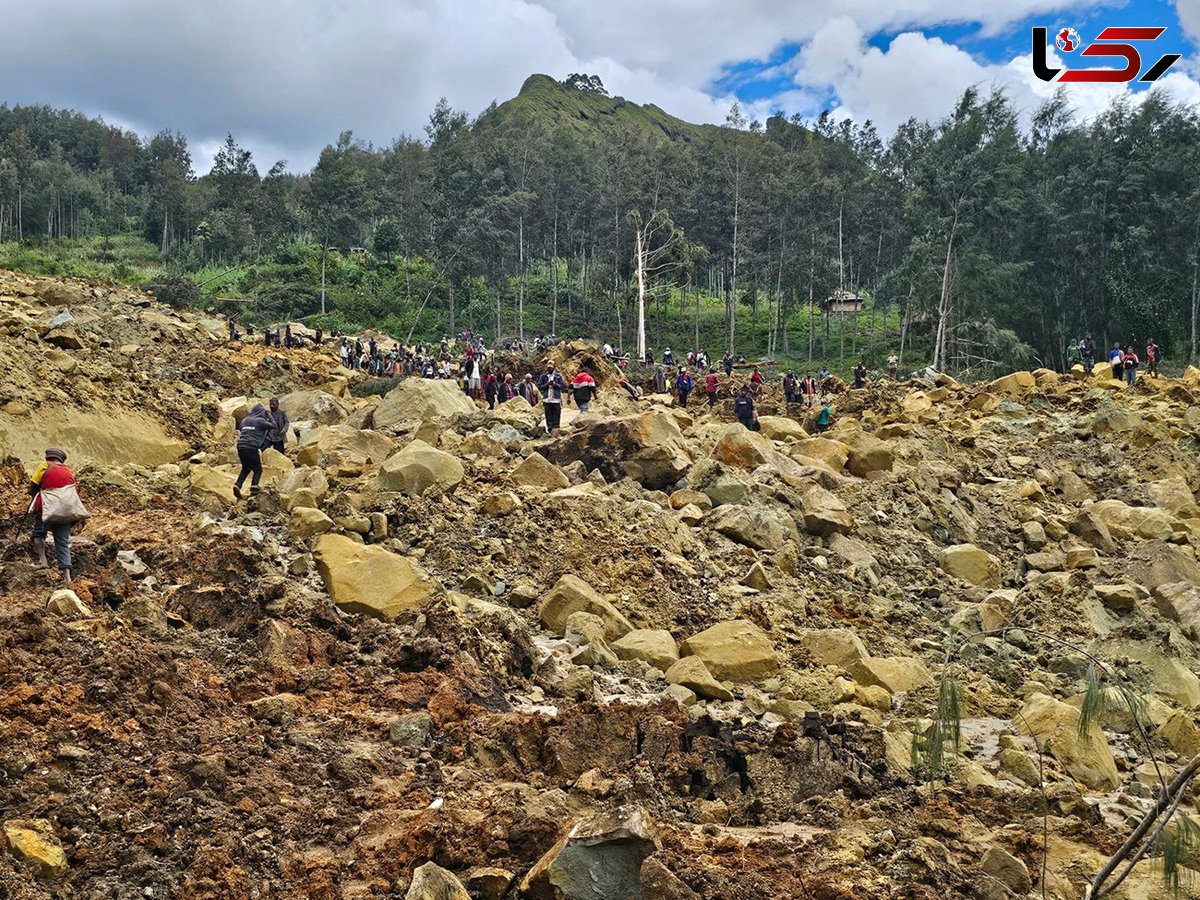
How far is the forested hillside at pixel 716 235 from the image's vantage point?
40406 mm

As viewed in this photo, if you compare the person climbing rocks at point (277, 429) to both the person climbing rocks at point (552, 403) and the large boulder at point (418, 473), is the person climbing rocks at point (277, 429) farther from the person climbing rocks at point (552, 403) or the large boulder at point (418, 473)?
the person climbing rocks at point (552, 403)

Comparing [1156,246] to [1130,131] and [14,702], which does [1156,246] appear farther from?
[14,702]

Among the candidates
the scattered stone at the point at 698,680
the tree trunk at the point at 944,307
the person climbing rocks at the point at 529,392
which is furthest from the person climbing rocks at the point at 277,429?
the tree trunk at the point at 944,307

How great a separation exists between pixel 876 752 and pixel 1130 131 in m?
42.9

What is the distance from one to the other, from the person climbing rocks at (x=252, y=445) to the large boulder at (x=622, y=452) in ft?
12.6

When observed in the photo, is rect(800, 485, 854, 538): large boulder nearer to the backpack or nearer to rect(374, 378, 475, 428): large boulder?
rect(374, 378, 475, 428): large boulder

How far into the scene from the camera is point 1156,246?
40.4 meters

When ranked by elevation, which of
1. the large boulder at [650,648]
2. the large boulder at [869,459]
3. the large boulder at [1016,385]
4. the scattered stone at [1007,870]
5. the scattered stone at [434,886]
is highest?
the large boulder at [1016,385]

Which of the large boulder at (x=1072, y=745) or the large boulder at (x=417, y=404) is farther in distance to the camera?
the large boulder at (x=417, y=404)

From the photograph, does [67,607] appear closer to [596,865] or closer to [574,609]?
[574,609]

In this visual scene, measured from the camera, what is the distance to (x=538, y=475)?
11.7m

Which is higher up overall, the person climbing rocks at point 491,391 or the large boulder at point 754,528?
the person climbing rocks at point 491,391

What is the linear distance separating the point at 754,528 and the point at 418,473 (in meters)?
3.90

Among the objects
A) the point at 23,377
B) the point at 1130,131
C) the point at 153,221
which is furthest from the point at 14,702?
the point at 153,221
